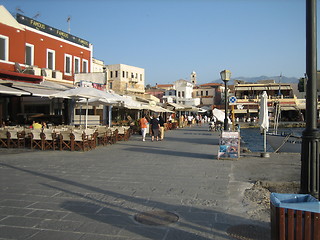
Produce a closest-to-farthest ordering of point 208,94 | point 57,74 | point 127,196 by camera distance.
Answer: point 127,196 < point 57,74 < point 208,94

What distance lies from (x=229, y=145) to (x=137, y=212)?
5.94 metres

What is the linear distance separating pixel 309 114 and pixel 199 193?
8.17 feet

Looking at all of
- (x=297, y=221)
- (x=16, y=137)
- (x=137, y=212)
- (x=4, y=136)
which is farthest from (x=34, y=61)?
(x=297, y=221)

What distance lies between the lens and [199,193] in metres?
5.64

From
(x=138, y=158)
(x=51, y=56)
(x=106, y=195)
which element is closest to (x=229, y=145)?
(x=138, y=158)

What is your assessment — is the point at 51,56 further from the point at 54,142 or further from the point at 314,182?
the point at 314,182

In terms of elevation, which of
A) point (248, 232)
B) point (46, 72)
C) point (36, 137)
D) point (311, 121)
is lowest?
point (248, 232)

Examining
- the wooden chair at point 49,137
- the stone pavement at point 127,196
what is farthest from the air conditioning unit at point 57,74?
the stone pavement at point 127,196

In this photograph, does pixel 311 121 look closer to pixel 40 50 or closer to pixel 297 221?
pixel 297 221

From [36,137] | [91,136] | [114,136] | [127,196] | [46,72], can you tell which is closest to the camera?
[127,196]

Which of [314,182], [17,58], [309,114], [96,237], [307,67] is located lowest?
[96,237]

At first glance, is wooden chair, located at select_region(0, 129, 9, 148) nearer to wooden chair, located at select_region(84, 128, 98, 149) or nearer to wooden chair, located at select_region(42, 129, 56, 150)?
wooden chair, located at select_region(42, 129, 56, 150)

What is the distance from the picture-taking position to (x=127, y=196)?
5.46 meters

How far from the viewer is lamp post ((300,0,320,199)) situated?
408cm
